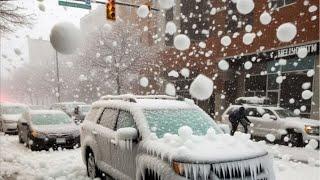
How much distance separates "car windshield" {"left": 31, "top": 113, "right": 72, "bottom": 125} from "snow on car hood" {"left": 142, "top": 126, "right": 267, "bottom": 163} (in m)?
7.86

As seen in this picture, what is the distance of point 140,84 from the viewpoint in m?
31.2

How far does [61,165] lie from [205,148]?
205 inches

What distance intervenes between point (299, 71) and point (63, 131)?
38.3 ft

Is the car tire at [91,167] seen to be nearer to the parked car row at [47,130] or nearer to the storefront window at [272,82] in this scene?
the parked car row at [47,130]

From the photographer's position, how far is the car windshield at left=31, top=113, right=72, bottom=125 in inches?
492

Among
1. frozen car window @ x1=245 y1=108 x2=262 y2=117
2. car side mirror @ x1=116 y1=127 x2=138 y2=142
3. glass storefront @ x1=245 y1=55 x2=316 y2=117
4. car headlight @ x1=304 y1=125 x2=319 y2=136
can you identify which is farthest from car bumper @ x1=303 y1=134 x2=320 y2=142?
car side mirror @ x1=116 y1=127 x2=138 y2=142

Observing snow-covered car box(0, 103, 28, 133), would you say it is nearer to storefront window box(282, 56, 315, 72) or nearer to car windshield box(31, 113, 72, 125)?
car windshield box(31, 113, 72, 125)

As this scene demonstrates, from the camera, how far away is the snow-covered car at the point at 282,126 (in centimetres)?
1242

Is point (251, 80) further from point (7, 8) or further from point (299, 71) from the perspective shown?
point (7, 8)

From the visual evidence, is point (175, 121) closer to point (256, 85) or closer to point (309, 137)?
point (309, 137)

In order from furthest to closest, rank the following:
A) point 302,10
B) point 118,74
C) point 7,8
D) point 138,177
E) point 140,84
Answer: point 140,84 → point 118,74 → point 7,8 → point 302,10 → point 138,177

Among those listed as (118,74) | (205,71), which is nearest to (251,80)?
(205,71)

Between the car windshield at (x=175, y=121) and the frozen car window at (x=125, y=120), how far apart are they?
287mm

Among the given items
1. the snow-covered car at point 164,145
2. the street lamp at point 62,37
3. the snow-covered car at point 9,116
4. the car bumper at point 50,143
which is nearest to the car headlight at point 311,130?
the snow-covered car at point 164,145
